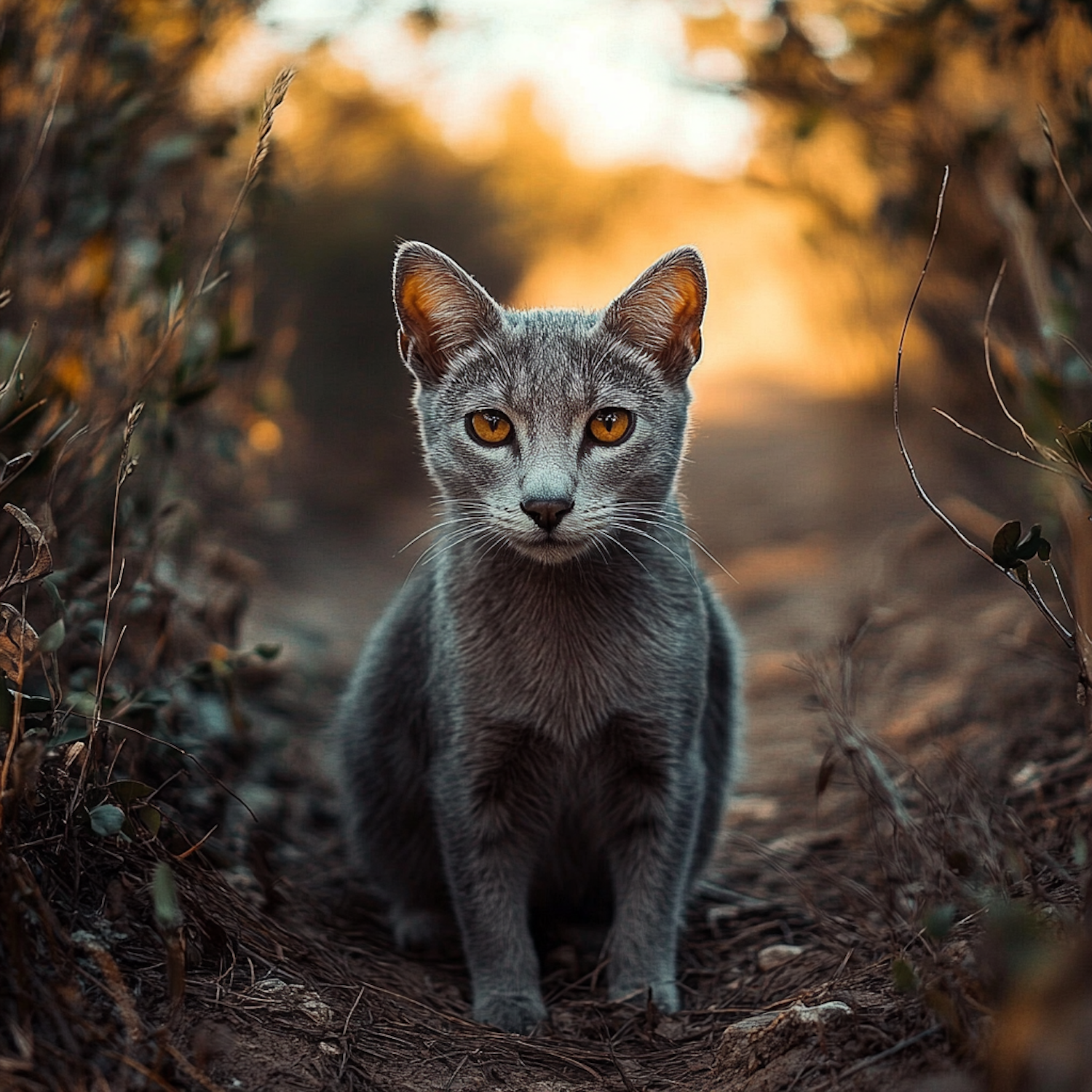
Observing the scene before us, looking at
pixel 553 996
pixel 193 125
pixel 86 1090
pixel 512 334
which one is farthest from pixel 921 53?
pixel 86 1090

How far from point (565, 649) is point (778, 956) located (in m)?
0.89

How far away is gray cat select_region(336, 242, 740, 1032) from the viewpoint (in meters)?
2.54

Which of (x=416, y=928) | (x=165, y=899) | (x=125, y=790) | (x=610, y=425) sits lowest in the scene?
(x=416, y=928)

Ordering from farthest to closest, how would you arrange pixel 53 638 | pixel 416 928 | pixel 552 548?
pixel 416 928, pixel 552 548, pixel 53 638

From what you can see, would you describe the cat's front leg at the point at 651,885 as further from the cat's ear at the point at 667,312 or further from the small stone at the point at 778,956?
the cat's ear at the point at 667,312

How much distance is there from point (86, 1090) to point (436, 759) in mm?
1231

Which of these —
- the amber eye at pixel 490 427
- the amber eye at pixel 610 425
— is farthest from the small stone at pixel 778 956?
the amber eye at pixel 490 427

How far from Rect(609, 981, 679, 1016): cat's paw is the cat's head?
39.3 inches

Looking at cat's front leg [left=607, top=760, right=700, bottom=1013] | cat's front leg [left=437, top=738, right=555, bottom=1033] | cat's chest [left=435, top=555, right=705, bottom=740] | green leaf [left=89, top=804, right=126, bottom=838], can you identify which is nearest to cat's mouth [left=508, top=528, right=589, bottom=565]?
cat's chest [left=435, top=555, right=705, bottom=740]

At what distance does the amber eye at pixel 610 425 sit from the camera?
253 centimetres

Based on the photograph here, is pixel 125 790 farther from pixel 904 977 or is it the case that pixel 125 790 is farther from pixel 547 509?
pixel 904 977

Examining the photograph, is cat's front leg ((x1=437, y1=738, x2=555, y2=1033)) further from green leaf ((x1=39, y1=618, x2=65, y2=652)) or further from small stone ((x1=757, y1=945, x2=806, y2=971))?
green leaf ((x1=39, y1=618, x2=65, y2=652))

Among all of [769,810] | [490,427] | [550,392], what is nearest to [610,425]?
[550,392]

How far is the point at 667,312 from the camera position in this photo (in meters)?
2.67
